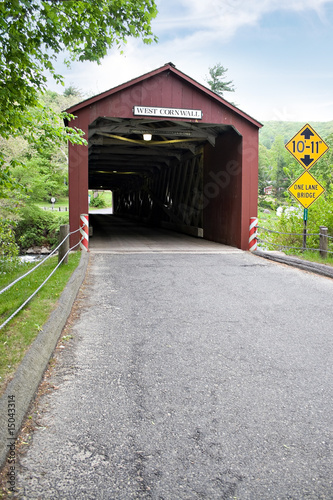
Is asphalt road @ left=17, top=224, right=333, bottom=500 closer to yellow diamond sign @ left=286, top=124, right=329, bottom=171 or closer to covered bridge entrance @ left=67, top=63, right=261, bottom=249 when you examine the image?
yellow diamond sign @ left=286, top=124, right=329, bottom=171

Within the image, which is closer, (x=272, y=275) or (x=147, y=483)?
(x=147, y=483)

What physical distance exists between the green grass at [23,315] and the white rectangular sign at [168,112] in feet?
18.4

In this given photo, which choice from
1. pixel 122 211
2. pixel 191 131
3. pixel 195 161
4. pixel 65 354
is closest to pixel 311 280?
pixel 65 354

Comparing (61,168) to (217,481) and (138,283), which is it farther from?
(217,481)

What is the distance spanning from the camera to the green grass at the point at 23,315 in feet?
10.1

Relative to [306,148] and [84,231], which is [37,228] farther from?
[306,148]

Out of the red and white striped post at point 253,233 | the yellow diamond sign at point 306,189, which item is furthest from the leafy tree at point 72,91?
the yellow diamond sign at point 306,189

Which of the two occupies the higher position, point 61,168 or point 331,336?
point 61,168

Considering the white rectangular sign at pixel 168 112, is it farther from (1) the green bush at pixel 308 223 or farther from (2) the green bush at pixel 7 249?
(2) the green bush at pixel 7 249

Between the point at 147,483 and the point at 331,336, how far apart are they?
2859 millimetres

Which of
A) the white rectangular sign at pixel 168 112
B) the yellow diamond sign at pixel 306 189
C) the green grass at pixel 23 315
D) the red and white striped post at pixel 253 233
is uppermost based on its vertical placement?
the white rectangular sign at pixel 168 112

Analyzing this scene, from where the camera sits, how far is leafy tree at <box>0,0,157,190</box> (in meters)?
5.26

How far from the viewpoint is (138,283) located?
23.0 ft

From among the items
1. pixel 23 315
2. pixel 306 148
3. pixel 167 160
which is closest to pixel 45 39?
pixel 23 315
